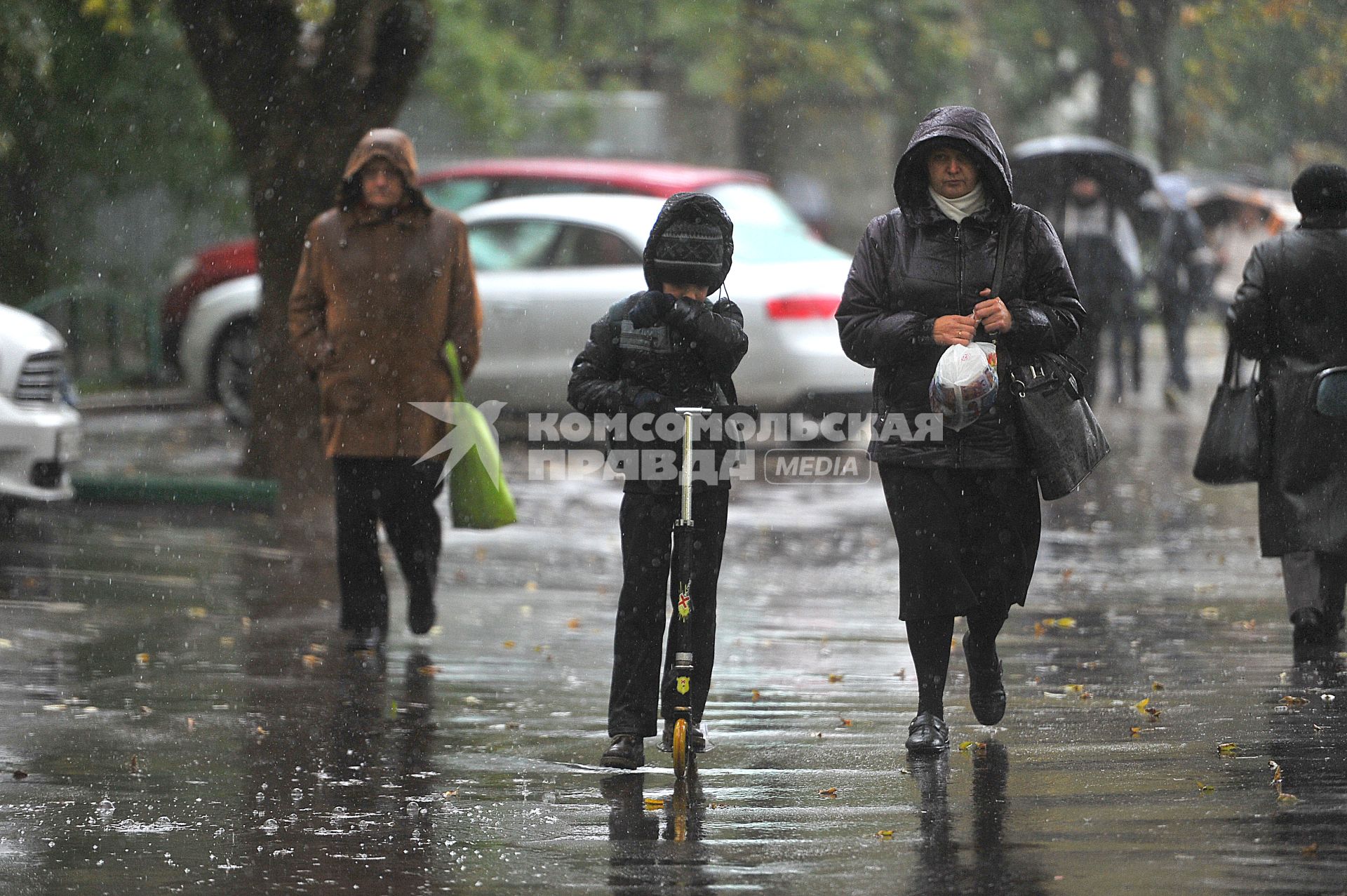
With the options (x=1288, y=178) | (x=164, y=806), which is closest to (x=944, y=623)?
(x=164, y=806)

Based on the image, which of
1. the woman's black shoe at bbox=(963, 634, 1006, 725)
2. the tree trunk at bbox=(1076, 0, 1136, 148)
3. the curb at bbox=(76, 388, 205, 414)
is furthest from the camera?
the tree trunk at bbox=(1076, 0, 1136, 148)

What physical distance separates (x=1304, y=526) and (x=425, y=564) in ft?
11.0

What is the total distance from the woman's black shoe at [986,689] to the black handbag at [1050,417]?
0.55 metres

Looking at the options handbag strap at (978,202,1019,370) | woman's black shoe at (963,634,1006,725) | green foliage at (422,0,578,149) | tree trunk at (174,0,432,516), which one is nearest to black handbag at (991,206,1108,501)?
handbag strap at (978,202,1019,370)

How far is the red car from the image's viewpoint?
49.2 ft

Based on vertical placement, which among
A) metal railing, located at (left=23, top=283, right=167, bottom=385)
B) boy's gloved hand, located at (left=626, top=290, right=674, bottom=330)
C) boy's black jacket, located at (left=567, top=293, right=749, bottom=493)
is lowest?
boy's black jacket, located at (left=567, top=293, right=749, bottom=493)

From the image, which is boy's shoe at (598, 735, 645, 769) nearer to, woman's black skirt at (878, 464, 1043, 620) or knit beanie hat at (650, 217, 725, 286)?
woman's black skirt at (878, 464, 1043, 620)

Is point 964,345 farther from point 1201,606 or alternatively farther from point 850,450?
point 850,450

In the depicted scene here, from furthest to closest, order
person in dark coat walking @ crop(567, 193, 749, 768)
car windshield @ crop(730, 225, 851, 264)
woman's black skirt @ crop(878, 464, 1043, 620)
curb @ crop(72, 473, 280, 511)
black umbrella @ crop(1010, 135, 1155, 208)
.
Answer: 1. black umbrella @ crop(1010, 135, 1155, 208)
2. car windshield @ crop(730, 225, 851, 264)
3. curb @ crop(72, 473, 280, 511)
4. woman's black skirt @ crop(878, 464, 1043, 620)
5. person in dark coat walking @ crop(567, 193, 749, 768)

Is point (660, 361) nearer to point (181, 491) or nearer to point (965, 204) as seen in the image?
point (965, 204)

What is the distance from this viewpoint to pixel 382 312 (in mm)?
7812

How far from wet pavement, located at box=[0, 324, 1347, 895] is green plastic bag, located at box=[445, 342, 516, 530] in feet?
1.78

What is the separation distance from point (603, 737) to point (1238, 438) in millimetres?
2853

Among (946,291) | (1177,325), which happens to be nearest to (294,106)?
(946,291)
